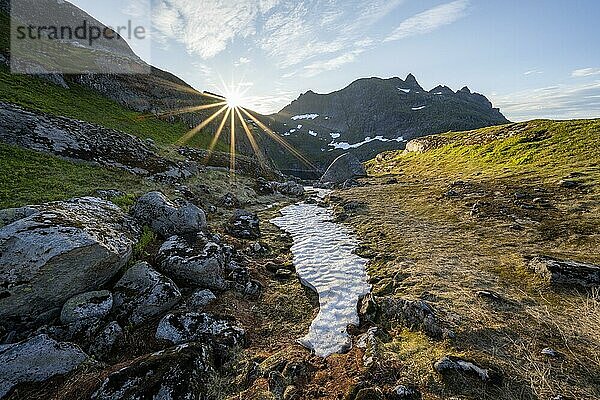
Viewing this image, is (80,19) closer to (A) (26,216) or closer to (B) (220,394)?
(A) (26,216)

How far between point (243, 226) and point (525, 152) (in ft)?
168

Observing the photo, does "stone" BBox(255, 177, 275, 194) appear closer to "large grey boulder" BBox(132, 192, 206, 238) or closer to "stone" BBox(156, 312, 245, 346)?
"large grey boulder" BBox(132, 192, 206, 238)

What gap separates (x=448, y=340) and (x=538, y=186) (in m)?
27.4

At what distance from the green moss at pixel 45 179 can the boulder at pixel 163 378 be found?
38.7ft

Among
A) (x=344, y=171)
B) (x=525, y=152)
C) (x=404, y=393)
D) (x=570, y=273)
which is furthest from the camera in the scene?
(x=344, y=171)

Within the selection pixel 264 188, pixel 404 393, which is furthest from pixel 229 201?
pixel 404 393

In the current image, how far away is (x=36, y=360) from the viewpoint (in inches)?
268

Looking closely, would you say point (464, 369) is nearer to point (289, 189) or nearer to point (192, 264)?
point (192, 264)

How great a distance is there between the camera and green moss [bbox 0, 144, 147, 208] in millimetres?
14250

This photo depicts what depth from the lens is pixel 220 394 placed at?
6895 millimetres

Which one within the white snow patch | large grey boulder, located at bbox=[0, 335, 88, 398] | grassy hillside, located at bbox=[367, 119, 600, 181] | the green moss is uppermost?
grassy hillside, located at bbox=[367, 119, 600, 181]

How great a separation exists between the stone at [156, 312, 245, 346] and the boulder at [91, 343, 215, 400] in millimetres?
1508

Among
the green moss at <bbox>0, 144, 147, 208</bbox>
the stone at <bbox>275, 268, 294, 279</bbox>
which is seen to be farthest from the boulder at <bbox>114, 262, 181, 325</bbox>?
the green moss at <bbox>0, 144, 147, 208</bbox>

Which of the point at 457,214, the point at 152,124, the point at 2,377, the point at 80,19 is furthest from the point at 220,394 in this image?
the point at 80,19
